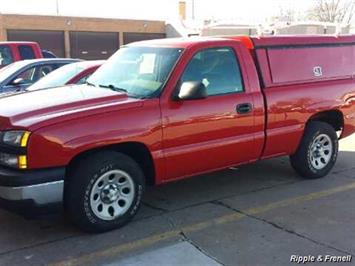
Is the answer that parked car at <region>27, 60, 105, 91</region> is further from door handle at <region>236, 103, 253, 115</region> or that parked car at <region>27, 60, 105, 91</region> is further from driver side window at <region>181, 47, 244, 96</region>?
door handle at <region>236, 103, 253, 115</region>

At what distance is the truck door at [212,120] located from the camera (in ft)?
17.1

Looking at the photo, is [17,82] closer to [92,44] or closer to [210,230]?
[210,230]

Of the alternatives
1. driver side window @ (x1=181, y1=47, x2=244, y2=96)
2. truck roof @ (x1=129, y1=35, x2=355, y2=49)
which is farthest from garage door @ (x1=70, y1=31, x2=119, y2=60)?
driver side window @ (x1=181, y1=47, x2=244, y2=96)

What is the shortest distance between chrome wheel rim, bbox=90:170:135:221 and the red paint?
12.9 inches

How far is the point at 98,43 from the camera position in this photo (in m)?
41.8

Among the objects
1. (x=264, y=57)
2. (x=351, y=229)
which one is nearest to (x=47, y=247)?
(x=351, y=229)

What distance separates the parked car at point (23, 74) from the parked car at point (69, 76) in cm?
99

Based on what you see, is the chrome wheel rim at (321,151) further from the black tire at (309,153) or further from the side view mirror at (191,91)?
the side view mirror at (191,91)

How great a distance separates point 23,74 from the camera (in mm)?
9734

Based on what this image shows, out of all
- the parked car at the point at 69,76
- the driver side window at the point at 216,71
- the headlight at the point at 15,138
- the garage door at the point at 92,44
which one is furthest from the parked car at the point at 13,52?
the garage door at the point at 92,44

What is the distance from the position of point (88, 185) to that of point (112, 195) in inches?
12.6

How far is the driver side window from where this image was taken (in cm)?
548

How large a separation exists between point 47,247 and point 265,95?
9.51ft

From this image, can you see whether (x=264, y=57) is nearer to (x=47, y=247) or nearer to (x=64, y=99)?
(x=64, y=99)
